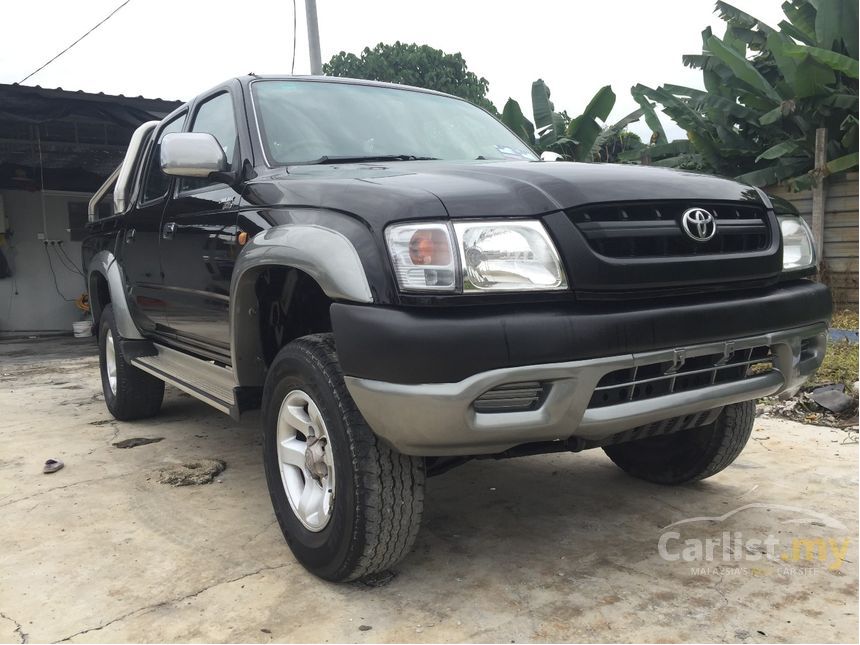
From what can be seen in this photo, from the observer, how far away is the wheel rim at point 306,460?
2.35 m

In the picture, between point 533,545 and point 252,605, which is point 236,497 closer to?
point 252,605

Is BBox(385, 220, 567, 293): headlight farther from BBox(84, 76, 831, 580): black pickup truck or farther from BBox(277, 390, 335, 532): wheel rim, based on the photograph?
BBox(277, 390, 335, 532): wheel rim

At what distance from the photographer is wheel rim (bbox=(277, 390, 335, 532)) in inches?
92.7

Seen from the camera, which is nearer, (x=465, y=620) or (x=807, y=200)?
(x=465, y=620)

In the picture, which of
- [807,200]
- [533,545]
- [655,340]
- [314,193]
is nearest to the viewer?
[655,340]

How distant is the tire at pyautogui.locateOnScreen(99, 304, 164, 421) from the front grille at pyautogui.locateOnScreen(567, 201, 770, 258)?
3.37 metres

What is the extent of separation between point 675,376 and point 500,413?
56cm

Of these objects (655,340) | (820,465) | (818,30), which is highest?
(818,30)

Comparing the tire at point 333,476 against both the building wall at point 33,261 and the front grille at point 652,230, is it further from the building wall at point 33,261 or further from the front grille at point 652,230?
the building wall at point 33,261

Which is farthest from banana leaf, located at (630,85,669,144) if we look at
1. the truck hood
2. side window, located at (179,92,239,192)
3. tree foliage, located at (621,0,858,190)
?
the truck hood

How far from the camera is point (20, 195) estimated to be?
1140 cm

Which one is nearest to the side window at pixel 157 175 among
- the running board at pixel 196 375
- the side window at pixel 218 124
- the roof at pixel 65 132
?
the side window at pixel 218 124

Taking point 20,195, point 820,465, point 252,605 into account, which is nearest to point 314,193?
point 252,605

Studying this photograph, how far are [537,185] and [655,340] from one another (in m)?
0.55
